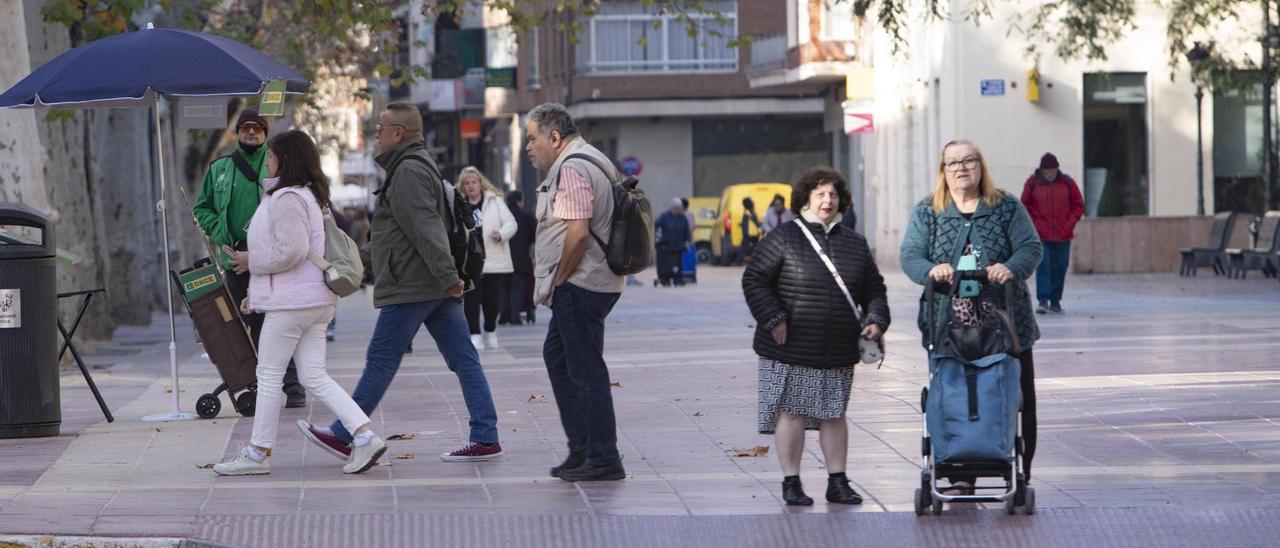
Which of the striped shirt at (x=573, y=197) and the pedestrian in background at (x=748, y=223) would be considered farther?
the pedestrian in background at (x=748, y=223)

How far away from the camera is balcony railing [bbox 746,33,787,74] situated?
4769 centimetres

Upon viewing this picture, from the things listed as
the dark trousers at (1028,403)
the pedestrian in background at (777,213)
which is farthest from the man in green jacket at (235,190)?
the pedestrian in background at (777,213)

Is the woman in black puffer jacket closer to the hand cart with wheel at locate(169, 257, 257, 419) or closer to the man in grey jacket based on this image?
the man in grey jacket

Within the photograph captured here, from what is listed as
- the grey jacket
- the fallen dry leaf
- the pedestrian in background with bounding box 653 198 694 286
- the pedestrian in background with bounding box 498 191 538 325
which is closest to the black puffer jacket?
the fallen dry leaf

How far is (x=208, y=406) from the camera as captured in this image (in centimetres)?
1228

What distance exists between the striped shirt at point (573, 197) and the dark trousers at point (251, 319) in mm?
4239

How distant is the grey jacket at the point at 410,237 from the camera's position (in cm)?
969

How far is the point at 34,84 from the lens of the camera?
11.7 metres

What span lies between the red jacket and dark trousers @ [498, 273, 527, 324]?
5.63 meters

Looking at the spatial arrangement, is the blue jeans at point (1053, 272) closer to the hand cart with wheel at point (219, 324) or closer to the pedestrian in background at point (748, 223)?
the hand cart with wheel at point (219, 324)

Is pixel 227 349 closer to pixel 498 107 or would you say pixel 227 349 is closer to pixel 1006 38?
pixel 1006 38

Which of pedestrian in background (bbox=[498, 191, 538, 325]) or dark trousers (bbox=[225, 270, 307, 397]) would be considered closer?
dark trousers (bbox=[225, 270, 307, 397])

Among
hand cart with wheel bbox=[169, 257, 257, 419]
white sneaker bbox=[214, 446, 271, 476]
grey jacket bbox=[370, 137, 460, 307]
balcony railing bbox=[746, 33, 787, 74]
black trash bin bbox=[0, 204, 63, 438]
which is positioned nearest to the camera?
white sneaker bbox=[214, 446, 271, 476]

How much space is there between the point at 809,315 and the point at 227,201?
519 centimetres
